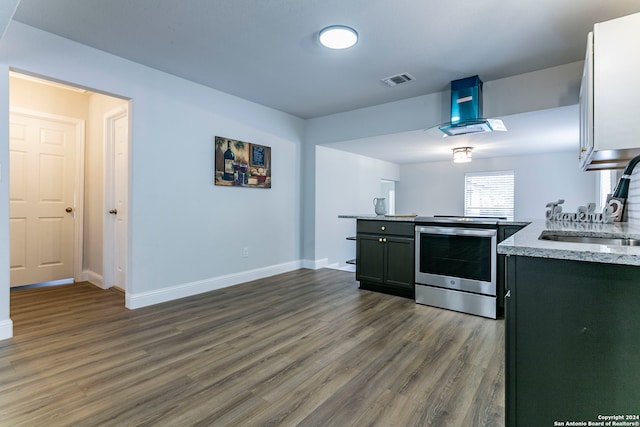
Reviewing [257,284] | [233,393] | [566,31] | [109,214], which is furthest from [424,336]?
[109,214]

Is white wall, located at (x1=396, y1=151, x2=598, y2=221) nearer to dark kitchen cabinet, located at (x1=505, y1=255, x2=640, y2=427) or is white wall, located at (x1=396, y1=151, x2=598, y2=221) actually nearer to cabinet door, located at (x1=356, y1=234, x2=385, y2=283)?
cabinet door, located at (x1=356, y1=234, x2=385, y2=283)

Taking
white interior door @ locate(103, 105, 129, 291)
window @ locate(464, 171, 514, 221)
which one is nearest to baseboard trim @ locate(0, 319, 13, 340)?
white interior door @ locate(103, 105, 129, 291)

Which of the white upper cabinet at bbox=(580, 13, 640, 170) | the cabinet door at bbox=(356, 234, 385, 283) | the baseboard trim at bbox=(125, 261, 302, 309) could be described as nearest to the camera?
the white upper cabinet at bbox=(580, 13, 640, 170)

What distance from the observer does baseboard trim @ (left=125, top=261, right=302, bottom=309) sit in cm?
312

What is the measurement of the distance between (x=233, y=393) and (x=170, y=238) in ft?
7.07

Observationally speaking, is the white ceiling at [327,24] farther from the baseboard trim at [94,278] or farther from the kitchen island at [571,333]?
the baseboard trim at [94,278]

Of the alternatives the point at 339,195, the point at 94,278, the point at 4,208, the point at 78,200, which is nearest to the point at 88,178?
the point at 78,200

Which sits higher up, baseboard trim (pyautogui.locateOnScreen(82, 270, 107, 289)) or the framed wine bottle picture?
the framed wine bottle picture

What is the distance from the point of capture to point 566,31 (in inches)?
95.5

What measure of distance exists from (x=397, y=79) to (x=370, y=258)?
2.04 m

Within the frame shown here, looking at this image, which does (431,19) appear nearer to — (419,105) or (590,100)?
(590,100)

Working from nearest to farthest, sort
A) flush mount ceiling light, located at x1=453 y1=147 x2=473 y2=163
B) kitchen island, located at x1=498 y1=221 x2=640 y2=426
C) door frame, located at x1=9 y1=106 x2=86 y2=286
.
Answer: kitchen island, located at x1=498 y1=221 x2=640 y2=426, door frame, located at x1=9 y1=106 x2=86 y2=286, flush mount ceiling light, located at x1=453 y1=147 x2=473 y2=163

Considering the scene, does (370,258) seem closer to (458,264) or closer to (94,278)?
(458,264)

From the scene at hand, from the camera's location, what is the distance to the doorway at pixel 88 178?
3721mm
